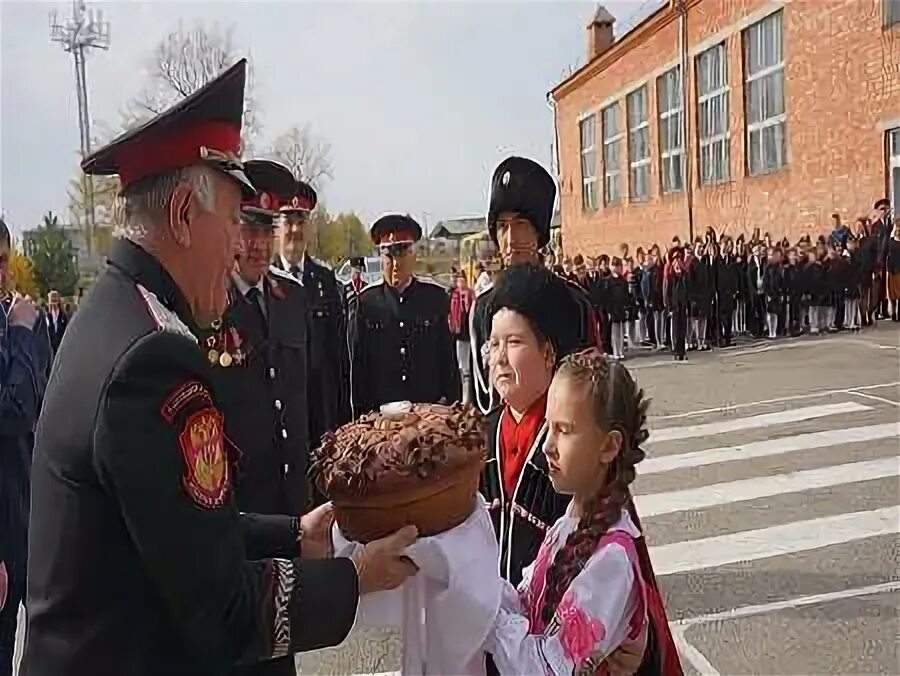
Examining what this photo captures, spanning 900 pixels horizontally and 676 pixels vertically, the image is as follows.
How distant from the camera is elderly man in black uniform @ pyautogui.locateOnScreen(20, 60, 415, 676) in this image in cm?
167

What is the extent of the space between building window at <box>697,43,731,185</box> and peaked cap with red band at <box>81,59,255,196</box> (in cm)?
2800

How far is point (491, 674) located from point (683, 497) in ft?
19.4

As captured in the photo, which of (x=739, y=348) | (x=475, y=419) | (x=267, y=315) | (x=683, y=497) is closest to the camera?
(x=475, y=419)

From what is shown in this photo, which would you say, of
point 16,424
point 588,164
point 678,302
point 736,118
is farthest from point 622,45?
point 16,424

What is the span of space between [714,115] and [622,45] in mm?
6888

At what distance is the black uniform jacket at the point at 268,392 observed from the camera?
407cm

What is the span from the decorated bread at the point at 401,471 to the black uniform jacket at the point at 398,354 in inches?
170

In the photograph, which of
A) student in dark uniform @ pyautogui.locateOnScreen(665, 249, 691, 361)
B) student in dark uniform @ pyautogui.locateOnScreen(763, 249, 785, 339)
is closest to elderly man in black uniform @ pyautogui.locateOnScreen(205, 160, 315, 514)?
student in dark uniform @ pyautogui.locateOnScreen(665, 249, 691, 361)

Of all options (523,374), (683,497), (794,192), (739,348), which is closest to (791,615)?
(683,497)

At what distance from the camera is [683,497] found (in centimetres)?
771

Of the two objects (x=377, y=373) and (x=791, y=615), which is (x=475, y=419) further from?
(x=377, y=373)

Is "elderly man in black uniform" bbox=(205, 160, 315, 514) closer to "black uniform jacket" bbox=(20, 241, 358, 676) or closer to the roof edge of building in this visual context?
"black uniform jacket" bbox=(20, 241, 358, 676)

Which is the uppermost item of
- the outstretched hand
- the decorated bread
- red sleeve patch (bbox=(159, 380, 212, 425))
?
red sleeve patch (bbox=(159, 380, 212, 425))

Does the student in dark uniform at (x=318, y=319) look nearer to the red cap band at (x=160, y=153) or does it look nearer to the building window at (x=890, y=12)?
the red cap band at (x=160, y=153)
